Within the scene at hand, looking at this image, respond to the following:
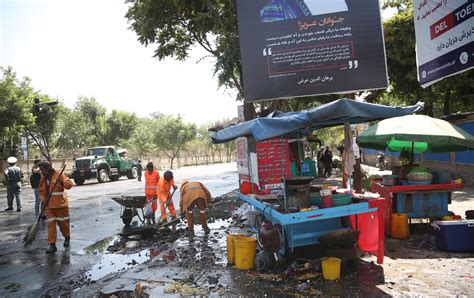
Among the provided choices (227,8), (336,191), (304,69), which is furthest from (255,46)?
(336,191)

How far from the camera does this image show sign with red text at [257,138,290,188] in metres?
7.69

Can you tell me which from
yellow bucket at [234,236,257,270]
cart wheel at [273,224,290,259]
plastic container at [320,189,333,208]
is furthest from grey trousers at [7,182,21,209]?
plastic container at [320,189,333,208]

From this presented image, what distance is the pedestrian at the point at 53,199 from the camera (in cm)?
732

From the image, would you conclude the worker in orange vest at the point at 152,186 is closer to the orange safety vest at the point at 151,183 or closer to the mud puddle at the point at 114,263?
the orange safety vest at the point at 151,183

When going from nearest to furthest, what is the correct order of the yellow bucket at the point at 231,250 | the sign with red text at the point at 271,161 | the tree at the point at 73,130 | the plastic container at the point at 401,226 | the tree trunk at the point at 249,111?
the yellow bucket at the point at 231,250 < the plastic container at the point at 401,226 < the sign with red text at the point at 271,161 < the tree trunk at the point at 249,111 < the tree at the point at 73,130

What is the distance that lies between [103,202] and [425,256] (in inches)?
508

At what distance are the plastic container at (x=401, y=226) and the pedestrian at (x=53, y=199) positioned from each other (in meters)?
6.88

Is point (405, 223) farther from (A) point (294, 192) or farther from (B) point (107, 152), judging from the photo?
(B) point (107, 152)

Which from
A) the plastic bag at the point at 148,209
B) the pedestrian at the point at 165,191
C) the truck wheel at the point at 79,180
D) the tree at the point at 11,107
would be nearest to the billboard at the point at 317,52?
the pedestrian at the point at 165,191

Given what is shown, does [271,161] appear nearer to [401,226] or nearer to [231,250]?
[231,250]

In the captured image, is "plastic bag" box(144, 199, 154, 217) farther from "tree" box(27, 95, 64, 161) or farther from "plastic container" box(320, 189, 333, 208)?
"tree" box(27, 95, 64, 161)

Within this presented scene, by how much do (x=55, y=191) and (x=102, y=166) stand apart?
20182 millimetres

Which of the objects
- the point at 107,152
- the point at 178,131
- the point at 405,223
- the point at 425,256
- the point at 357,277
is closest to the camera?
the point at 357,277

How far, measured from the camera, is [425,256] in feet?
19.3
